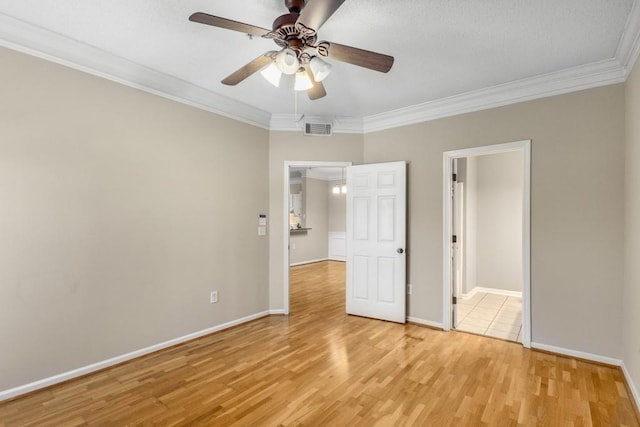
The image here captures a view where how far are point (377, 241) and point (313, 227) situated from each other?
4978 millimetres

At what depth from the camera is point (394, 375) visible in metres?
2.68

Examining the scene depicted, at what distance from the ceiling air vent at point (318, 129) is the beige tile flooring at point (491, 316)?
294 centimetres

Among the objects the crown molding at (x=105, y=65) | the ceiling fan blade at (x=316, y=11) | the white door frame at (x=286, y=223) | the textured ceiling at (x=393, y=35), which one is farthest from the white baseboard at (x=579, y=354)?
the crown molding at (x=105, y=65)

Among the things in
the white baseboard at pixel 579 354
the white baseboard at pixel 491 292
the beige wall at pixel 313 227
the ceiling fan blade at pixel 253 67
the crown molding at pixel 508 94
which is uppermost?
the crown molding at pixel 508 94

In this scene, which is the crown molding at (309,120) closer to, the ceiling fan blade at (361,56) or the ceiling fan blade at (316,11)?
the ceiling fan blade at (361,56)

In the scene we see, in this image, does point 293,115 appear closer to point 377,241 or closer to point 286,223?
point 286,223

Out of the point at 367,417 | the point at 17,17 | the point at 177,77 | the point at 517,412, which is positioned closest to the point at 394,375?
the point at 367,417

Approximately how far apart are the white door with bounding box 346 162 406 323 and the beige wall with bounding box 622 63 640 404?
199 cm

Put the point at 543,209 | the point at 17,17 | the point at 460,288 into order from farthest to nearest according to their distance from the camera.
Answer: the point at 460,288 < the point at 543,209 < the point at 17,17

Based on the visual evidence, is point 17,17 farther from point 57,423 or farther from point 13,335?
point 57,423

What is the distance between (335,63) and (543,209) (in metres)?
2.44

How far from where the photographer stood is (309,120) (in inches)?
167

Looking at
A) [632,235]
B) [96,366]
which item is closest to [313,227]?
[96,366]

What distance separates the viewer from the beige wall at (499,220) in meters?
5.36
